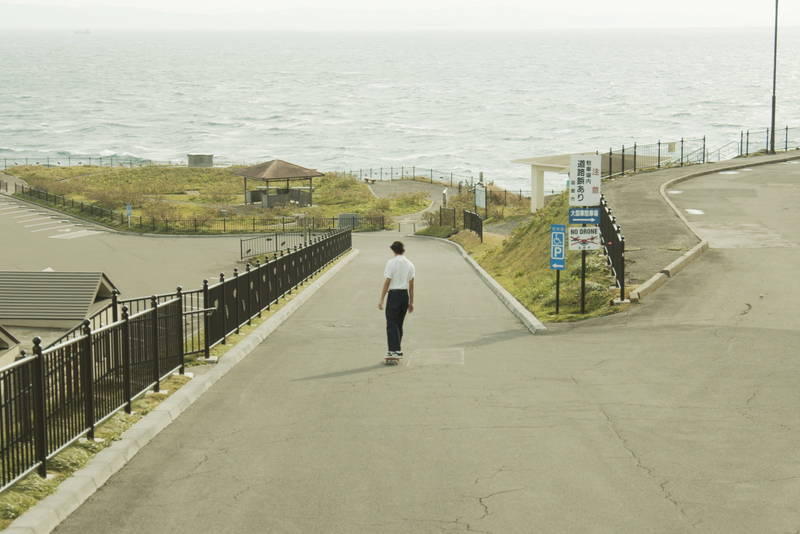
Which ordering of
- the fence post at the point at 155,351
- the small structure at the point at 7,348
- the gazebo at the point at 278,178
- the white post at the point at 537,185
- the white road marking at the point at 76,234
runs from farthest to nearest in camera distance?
the gazebo at the point at 278,178 → the white road marking at the point at 76,234 → the white post at the point at 537,185 → the small structure at the point at 7,348 → the fence post at the point at 155,351

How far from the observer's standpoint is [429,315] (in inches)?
819

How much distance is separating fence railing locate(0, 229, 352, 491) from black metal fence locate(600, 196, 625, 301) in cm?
764

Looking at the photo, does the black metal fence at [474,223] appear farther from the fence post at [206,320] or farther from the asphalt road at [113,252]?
the fence post at [206,320]

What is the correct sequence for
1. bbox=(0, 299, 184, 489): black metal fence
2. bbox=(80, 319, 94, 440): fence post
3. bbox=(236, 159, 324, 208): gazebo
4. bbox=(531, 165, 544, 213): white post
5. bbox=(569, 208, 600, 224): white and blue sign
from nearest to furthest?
bbox=(0, 299, 184, 489): black metal fence, bbox=(80, 319, 94, 440): fence post, bbox=(569, 208, 600, 224): white and blue sign, bbox=(531, 165, 544, 213): white post, bbox=(236, 159, 324, 208): gazebo

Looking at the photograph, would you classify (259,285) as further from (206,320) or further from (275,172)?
(275,172)

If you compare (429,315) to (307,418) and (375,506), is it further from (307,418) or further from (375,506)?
(375,506)

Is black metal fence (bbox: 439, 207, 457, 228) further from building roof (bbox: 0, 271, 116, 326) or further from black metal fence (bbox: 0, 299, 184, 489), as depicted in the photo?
black metal fence (bbox: 0, 299, 184, 489)

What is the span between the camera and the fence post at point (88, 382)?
930 centimetres

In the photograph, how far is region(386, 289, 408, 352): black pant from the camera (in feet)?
45.7

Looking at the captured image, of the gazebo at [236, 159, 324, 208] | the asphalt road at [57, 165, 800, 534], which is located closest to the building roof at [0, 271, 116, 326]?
the asphalt road at [57, 165, 800, 534]

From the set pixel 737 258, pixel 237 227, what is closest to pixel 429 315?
pixel 737 258

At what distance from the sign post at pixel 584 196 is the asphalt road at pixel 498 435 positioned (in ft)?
5.03

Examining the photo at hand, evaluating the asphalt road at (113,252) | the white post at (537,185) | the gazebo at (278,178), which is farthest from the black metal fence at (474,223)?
the gazebo at (278,178)

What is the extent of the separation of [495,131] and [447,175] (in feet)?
168
